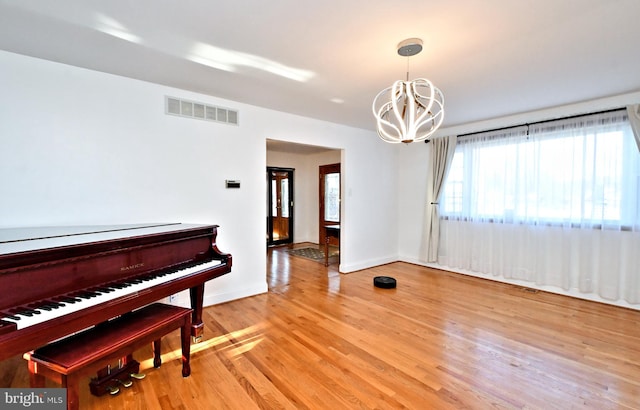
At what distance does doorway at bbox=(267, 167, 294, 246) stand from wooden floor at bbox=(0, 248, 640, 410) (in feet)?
12.7

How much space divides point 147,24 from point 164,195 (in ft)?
5.45

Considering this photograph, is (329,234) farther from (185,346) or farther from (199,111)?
(185,346)

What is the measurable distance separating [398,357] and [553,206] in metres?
3.27

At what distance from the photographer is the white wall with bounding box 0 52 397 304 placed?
7.67ft

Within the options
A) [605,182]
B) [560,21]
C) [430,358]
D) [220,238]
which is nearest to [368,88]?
[560,21]

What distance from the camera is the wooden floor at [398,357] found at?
183cm

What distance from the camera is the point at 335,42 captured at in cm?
215

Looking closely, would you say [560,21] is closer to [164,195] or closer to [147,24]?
[147,24]

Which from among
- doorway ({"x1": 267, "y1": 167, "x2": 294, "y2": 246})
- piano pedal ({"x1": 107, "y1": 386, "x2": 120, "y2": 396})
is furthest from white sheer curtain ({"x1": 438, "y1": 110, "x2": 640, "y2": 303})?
piano pedal ({"x1": 107, "y1": 386, "x2": 120, "y2": 396})

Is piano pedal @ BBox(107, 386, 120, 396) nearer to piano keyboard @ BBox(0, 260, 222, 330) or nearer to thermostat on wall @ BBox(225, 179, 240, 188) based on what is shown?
piano keyboard @ BBox(0, 260, 222, 330)

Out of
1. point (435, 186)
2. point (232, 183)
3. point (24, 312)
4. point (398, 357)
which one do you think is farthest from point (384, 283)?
point (24, 312)

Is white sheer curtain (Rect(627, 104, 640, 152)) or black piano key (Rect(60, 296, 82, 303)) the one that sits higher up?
white sheer curtain (Rect(627, 104, 640, 152))

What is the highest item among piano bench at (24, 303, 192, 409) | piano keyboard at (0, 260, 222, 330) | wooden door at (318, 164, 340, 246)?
wooden door at (318, 164, 340, 246)

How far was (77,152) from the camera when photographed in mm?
2561
